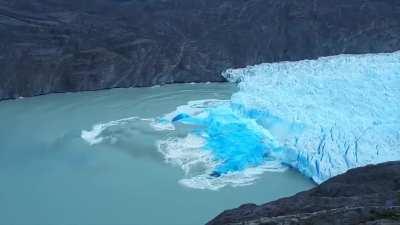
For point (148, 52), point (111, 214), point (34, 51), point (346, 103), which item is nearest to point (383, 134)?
point (346, 103)

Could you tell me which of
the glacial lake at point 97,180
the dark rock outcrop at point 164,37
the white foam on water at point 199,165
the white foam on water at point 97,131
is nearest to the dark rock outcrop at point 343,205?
the glacial lake at point 97,180

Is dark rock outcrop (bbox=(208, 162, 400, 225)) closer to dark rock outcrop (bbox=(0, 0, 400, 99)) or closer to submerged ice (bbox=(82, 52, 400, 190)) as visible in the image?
submerged ice (bbox=(82, 52, 400, 190))

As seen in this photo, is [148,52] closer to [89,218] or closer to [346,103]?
[346,103]

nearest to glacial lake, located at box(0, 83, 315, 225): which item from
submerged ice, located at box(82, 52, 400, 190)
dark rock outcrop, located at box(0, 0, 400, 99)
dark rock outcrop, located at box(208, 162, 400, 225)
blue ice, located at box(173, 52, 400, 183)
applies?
submerged ice, located at box(82, 52, 400, 190)

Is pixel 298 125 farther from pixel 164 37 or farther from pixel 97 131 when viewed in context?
pixel 164 37

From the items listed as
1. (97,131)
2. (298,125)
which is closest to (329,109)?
(298,125)

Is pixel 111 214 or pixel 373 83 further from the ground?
pixel 373 83
